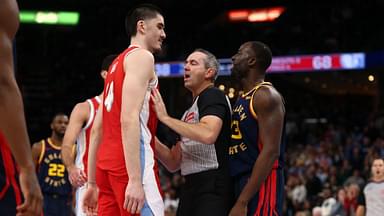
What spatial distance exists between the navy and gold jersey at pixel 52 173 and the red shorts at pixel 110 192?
407 centimetres

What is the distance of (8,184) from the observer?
2.93 meters

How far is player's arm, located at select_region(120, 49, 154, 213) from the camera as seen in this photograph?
12.9ft

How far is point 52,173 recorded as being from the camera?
8273mm

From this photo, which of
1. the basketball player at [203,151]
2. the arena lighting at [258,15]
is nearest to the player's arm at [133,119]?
the basketball player at [203,151]

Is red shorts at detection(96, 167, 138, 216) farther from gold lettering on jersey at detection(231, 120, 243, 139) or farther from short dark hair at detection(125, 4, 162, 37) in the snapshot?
gold lettering on jersey at detection(231, 120, 243, 139)

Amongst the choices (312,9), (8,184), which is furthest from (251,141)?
(312,9)

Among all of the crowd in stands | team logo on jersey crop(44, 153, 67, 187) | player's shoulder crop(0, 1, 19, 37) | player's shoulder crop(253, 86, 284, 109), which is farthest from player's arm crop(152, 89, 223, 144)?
the crowd in stands

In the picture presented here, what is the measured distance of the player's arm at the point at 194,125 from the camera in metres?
4.40

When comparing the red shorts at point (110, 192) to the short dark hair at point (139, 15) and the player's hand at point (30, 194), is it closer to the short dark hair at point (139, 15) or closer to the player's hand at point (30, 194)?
the short dark hair at point (139, 15)

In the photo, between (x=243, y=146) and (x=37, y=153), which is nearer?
(x=243, y=146)

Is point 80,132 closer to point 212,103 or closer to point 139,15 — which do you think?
point 212,103

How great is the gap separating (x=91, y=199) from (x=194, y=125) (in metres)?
0.80

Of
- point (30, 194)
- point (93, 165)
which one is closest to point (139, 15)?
point (93, 165)

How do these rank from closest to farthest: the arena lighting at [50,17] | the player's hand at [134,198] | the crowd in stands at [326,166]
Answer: the player's hand at [134,198] < the crowd in stands at [326,166] < the arena lighting at [50,17]
